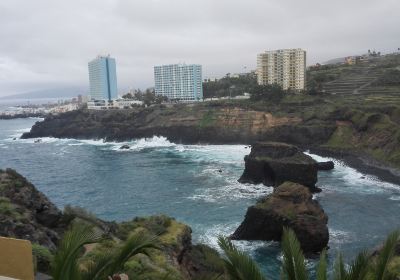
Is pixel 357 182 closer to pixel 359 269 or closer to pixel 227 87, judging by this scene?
pixel 359 269

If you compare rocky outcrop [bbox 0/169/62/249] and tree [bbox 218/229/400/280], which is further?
rocky outcrop [bbox 0/169/62/249]

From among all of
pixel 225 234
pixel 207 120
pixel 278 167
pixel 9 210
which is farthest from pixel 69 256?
pixel 207 120

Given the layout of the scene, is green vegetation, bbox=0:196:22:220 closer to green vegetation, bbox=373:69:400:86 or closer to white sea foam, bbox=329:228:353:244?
white sea foam, bbox=329:228:353:244

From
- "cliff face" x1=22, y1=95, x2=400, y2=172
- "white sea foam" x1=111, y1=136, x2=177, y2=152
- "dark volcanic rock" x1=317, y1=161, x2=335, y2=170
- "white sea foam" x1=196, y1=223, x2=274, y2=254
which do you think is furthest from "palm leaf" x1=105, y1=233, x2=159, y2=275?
"white sea foam" x1=111, y1=136, x2=177, y2=152

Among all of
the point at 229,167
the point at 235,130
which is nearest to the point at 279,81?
the point at 235,130

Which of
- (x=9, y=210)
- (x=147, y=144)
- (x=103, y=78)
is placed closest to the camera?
(x=9, y=210)

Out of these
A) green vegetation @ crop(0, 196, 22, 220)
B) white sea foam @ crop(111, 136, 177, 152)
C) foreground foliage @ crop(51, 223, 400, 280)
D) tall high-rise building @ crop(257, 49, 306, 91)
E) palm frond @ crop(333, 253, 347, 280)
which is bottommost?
white sea foam @ crop(111, 136, 177, 152)

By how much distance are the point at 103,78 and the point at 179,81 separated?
34759 mm

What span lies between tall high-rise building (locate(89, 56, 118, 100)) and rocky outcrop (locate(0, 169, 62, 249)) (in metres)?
155

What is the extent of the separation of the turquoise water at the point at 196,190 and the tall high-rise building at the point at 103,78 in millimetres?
90915

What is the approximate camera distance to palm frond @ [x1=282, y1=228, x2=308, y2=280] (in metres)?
6.55

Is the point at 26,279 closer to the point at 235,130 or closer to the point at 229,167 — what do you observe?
the point at 229,167

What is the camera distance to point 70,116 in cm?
12625

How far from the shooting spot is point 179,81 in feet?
521
